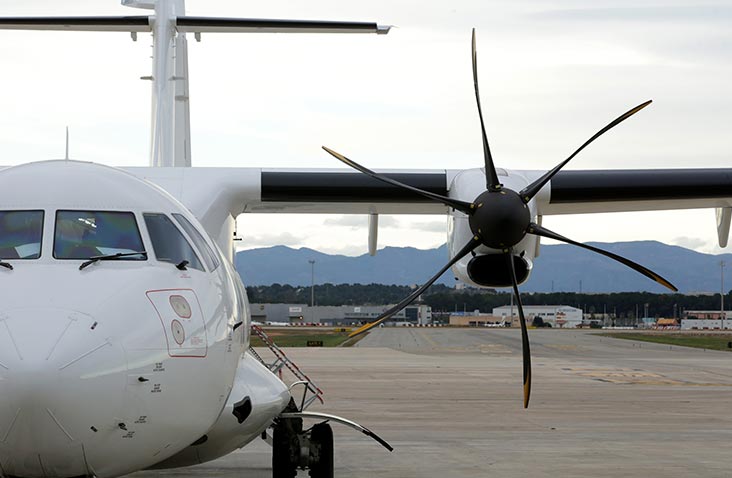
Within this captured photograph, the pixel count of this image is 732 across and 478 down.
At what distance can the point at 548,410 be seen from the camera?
18.3 meters

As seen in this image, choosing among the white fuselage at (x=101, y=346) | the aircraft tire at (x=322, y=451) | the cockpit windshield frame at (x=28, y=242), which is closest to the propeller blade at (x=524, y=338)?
the aircraft tire at (x=322, y=451)

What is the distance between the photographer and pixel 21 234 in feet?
21.6

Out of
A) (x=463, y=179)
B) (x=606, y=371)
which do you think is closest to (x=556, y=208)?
(x=463, y=179)

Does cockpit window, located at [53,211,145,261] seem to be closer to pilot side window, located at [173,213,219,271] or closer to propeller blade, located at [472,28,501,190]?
pilot side window, located at [173,213,219,271]

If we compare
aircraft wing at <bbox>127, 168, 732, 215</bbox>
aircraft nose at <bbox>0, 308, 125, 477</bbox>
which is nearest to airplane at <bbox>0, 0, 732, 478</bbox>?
aircraft nose at <bbox>0, 308, 125, 477</bbox>

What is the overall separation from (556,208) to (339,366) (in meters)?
19.7

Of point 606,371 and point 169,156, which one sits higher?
point 169,156

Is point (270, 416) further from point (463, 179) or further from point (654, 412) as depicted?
point (654, 412)

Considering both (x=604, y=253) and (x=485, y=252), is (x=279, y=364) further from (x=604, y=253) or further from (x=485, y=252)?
→ (x=604, y=253)

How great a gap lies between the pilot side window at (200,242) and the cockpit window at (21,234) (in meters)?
1.00

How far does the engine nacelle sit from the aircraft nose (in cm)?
559

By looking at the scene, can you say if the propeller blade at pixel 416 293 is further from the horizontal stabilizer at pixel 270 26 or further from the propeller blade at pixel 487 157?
the horizontal stabilizer at pixel 270 26

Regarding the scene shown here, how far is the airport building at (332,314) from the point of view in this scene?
134m

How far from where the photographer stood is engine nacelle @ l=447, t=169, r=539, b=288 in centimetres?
1091
